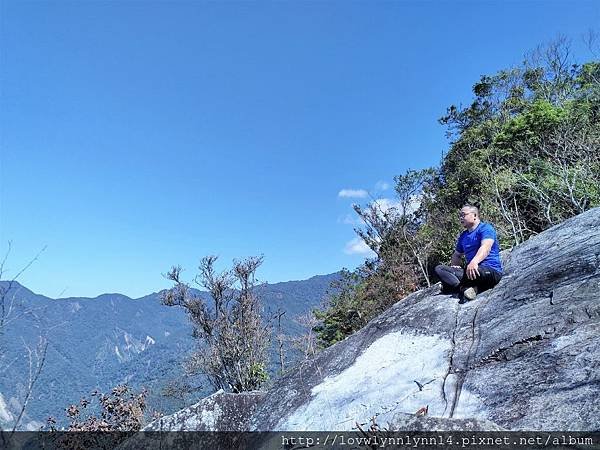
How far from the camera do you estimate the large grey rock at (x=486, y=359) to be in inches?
124

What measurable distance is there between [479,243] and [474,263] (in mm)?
385

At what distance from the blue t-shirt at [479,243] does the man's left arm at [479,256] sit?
0.35 feet

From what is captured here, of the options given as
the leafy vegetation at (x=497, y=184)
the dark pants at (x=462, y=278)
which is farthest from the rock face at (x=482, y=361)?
the leafy vegetation at (x=497, y=184)

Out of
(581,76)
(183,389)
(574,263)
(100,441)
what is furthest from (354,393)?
(581,76)

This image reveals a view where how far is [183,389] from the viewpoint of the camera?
23359 mm

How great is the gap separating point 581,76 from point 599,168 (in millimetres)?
15295

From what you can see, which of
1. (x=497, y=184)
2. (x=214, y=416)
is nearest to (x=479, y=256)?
(x=214, y=416)

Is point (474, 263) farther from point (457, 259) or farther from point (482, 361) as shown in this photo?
point (482, 361)

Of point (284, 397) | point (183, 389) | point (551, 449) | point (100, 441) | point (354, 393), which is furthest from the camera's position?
point (183, 389)

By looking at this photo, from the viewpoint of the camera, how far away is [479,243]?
5578mm

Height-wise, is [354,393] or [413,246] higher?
[413,246]

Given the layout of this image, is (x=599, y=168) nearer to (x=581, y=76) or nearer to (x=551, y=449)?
(x=551, y=449)

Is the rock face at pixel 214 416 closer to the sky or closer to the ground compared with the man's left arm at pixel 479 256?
closer to the ground

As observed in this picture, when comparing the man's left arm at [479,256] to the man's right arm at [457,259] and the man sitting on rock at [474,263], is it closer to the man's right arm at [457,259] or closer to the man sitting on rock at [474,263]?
the man sitting on rock at [474,263]
